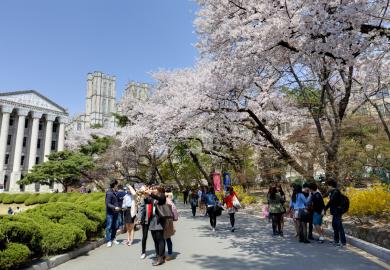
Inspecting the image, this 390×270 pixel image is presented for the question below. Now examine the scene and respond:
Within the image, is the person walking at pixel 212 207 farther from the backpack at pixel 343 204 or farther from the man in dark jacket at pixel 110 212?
the backpack at pixel 343 204

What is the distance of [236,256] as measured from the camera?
7.89 meters

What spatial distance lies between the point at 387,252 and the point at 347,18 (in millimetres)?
5508

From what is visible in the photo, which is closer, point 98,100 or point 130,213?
point 130,213

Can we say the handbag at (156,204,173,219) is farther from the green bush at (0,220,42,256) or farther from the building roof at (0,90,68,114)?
the building roof at (0,90,68,114)

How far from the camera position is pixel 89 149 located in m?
44.9

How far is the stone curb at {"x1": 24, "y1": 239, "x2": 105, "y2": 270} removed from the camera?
6606mm

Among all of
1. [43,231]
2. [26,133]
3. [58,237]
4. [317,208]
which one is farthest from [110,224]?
[26,133]

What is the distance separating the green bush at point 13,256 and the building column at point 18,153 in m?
69.4

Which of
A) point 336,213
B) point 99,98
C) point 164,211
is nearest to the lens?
point 164,211

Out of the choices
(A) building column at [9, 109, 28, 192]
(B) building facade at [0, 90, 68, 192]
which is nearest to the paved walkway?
(B) building facade at [0, 90, 68, 192]

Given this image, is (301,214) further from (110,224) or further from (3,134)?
(3,134)

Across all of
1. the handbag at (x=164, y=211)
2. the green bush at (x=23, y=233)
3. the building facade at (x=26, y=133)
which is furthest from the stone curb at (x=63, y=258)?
the building facade at (x=26, y=133)

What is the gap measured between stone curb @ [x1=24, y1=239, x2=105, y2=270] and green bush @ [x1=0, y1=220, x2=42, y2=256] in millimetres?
326

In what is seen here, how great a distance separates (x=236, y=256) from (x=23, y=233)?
464 centimetres
